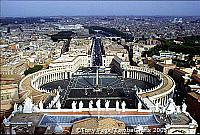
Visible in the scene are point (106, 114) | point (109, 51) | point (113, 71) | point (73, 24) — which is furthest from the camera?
point (73, 24)

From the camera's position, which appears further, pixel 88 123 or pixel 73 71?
pixel 73 71

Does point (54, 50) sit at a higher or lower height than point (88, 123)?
lower

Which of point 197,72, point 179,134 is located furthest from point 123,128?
point 197,72

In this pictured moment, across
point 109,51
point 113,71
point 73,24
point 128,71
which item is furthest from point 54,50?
point 73,24

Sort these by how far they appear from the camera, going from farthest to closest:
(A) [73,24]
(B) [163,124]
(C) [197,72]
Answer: (A) [73,24], (C) [197,72], (B) [163,124]

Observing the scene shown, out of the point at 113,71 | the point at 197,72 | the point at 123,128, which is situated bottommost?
the point at 113,71

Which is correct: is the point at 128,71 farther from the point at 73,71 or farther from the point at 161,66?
the point at 73,71

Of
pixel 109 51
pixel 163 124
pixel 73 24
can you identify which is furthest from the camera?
pixel 73 24

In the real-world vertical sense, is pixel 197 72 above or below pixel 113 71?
above

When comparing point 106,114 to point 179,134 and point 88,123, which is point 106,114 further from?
point 179,134

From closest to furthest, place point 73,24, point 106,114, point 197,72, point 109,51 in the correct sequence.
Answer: point 106,114 < point 197,72 < point 109,51 < point 73,24
